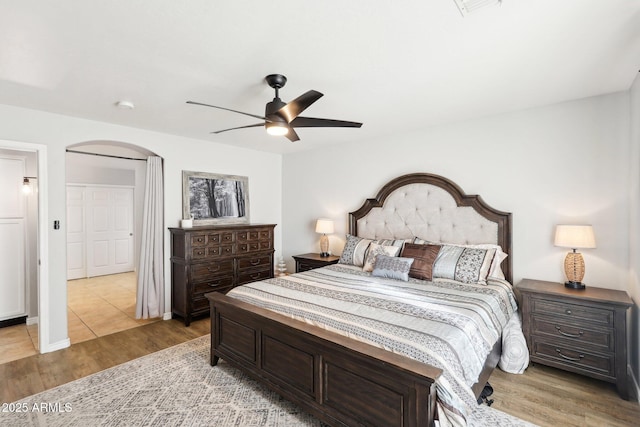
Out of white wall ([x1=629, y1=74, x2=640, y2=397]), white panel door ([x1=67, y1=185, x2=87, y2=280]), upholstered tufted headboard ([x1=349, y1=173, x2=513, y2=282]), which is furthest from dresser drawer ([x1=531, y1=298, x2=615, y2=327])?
white panel door ([x1=67, y1=185, x2=87, y2=280])

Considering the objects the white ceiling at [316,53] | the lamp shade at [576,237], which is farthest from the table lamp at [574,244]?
the white ceiling at [316,53]

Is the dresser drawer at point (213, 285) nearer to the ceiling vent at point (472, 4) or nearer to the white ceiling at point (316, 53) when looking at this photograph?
the white ceiling at point (316, 53)

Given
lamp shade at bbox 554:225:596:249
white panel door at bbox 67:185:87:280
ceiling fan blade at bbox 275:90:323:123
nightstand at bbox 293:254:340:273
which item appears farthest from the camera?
white panel door at bbox 67:185:87:280

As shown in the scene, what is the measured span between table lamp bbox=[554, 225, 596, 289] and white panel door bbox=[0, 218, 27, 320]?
619 cm

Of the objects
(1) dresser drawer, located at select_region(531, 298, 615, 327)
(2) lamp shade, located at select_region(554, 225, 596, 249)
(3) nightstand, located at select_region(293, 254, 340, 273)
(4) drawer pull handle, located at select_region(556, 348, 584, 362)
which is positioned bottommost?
(4) drawer pull handle, located at select_region(556, 348, 584, 362)

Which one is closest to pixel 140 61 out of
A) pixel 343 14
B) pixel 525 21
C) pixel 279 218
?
pixel 343 14

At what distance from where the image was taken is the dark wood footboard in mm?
1580

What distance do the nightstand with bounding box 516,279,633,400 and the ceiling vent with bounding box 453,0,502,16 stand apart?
235 centimetres

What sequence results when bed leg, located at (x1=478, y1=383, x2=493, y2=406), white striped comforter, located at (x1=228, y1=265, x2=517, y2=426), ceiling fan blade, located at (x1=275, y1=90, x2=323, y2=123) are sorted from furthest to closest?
1. bed leg, located at (x1=478, y1=383, x2=493, y2=406)
2. ceiling fan blade, located at (x1=275, y1=90, x2=323, y2=123)
3. white striped comforter, located at (x1=228, y1=265, x2=517, y2=426)

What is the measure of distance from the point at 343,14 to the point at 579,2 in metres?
1.20

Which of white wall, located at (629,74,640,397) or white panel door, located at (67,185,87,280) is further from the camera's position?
white panel door, located at (67,185,87,280)

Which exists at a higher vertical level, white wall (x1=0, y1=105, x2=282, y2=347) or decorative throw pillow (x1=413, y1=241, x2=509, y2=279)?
white wall (x1=0, y1=105, x2=282, y2=347)

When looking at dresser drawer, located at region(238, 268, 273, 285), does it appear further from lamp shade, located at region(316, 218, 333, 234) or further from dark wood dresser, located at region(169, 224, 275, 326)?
lamp shade, located at region(316, 218, 333, 234)

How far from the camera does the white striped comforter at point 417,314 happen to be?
1.70 m
